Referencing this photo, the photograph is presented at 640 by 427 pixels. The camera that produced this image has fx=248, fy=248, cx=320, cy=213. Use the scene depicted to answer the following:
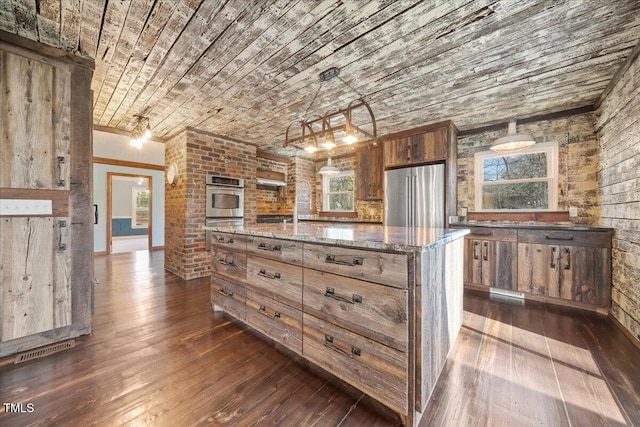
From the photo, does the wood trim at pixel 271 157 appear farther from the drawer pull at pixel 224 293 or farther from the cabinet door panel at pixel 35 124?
the drawer pull at pixel 224 293

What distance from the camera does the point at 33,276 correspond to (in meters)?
1.92

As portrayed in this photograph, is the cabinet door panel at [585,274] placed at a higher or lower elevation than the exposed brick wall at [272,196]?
lower

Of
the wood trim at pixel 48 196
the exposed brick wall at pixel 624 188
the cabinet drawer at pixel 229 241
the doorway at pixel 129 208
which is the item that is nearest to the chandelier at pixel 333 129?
the cabinet drawer at pixel 229 241

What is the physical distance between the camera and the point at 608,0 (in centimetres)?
153

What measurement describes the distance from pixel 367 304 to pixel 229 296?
1.49 metres

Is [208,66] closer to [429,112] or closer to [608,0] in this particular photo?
[429,112]

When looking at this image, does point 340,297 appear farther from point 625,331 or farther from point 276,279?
point 625,331

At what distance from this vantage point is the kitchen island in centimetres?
122

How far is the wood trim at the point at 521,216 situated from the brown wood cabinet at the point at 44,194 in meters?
4.79

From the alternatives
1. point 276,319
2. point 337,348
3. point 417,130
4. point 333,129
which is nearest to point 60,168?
point 276,319

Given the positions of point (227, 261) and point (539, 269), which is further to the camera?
point (539, 269)

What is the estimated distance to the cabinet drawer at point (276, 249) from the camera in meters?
1.70

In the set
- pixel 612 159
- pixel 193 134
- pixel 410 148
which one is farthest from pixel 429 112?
pixel 193 134

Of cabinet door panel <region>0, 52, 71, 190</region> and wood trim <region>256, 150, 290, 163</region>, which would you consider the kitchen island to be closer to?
cabinet door panel <region>0, 52, 71, 190</region>
